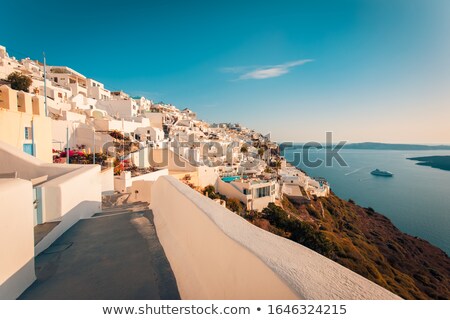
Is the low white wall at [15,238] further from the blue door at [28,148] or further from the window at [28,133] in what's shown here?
the window at [28,133]

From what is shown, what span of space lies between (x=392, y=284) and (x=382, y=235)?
19.6 meters

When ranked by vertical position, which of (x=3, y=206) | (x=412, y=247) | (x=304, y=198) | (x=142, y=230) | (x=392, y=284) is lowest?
(x=412, y=247)

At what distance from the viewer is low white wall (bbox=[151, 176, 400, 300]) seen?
1275mm

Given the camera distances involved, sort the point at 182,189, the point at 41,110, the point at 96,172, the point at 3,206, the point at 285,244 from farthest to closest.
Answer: the point at 41,110
the point at 96,172
the point at 182,189
the point at 3,206
the point at 285,244

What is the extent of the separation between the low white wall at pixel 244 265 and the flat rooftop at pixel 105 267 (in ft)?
0.88

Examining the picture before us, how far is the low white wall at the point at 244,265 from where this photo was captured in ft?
4.18

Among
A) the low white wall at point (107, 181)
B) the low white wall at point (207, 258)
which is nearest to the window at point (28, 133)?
the low white wall at point (107, 181)

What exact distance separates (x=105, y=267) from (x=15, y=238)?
3.49 feet

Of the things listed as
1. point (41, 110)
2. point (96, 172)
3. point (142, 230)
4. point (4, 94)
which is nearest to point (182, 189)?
point (142, 230)

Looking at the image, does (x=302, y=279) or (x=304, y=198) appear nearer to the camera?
(x=302, y=279)

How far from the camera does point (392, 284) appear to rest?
1966 centimetres

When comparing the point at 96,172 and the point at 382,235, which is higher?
the point at 96,172
